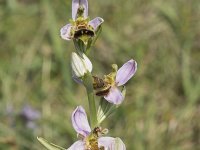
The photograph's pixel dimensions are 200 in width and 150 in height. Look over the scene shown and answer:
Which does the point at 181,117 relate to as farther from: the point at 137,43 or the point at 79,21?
the point at 79,21

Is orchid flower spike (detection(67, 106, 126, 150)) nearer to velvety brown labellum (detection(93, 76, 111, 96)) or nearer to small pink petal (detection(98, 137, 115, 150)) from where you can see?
small pink petal (detection(98, 137, 115, 150))

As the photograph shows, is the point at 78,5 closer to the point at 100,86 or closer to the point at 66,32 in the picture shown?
the point at 66,32

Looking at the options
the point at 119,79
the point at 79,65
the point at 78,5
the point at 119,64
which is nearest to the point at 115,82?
the point at 119,79

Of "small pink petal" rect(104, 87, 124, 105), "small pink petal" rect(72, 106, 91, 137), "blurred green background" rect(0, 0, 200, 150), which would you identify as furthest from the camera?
"blurred green background" rect(0, 0, 200, 150)

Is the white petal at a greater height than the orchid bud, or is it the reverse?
the orchid bud

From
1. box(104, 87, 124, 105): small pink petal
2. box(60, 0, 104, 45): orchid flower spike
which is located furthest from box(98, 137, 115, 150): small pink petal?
box(60, 0, 104, 45): orchid flower spike

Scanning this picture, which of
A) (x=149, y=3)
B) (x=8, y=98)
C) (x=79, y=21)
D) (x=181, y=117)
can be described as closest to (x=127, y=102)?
(x=181, y=117)
